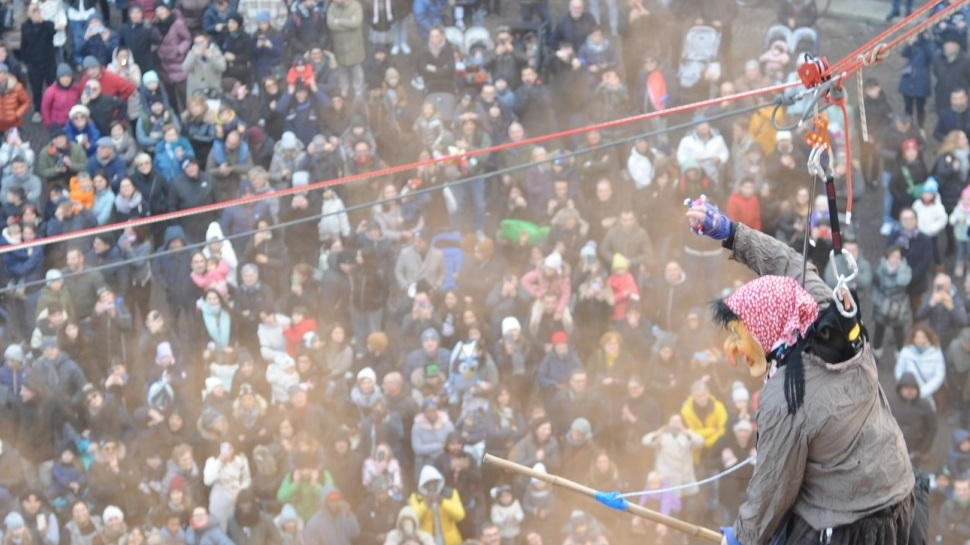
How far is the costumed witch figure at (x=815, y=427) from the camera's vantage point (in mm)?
4711

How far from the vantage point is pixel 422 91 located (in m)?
11.2

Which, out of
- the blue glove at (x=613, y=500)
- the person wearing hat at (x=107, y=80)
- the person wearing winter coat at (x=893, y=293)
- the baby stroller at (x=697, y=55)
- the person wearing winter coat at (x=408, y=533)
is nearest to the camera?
the blue glove at (x=613, y=500)

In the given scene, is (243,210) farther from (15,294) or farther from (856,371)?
(856,371)

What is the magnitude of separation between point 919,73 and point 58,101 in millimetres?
5718

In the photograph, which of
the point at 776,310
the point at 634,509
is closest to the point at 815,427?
the point at 776,310

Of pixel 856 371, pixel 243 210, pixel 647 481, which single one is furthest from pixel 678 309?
pixel 856 371

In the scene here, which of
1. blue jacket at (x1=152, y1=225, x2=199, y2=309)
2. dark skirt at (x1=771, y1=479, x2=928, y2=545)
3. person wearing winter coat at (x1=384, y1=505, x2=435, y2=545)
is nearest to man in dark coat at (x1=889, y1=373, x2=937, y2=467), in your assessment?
person wearing winter coat at (x1=384, y1=505, x2=435, y2=545)

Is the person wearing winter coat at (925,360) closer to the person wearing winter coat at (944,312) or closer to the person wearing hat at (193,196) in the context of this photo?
the person wearing winter coat at (944,312)

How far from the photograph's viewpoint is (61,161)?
10.9 metres

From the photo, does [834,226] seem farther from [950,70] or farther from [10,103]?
[10,103]

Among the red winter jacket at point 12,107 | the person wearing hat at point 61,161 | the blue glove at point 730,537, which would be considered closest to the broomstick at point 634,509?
→ the blue glove at point 730,537

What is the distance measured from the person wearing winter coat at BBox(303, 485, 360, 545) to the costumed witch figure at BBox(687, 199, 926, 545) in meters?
4.99

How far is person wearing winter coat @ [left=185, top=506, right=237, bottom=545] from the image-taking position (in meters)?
9.71

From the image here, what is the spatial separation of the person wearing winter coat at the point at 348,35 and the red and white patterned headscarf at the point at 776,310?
694cm
